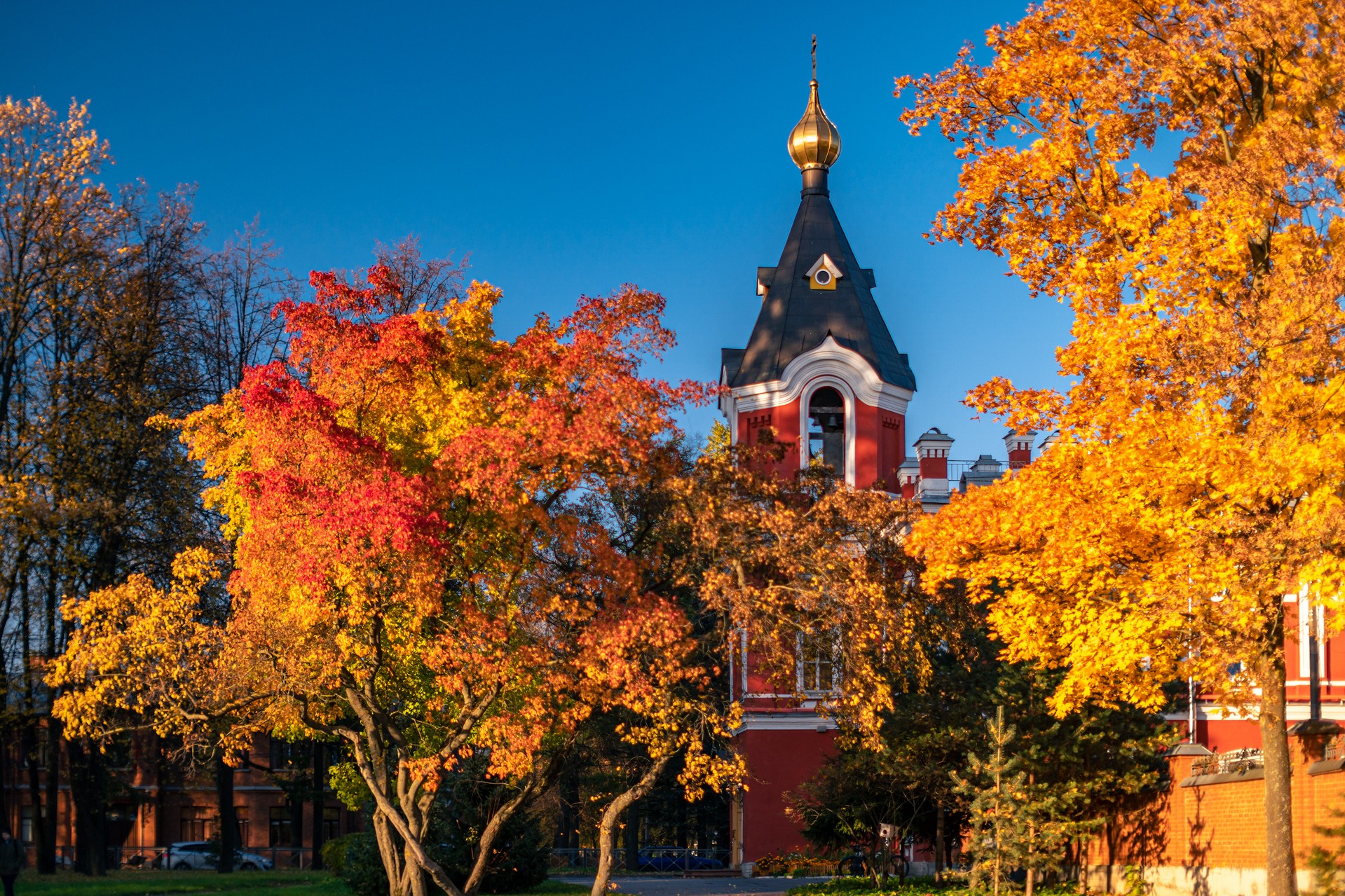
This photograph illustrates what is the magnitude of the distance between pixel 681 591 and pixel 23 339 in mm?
16575

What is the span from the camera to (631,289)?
16.3 meters

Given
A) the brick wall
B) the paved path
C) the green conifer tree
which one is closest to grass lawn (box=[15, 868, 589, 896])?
the paved path

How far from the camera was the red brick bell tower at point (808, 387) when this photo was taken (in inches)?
1230

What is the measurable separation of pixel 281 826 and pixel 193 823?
3602mm

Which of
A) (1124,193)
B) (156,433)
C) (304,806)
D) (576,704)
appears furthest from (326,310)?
(304,806)

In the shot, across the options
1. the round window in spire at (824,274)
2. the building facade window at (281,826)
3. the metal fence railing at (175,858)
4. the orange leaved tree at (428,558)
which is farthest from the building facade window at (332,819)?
the orange leaved tree at (428,558)

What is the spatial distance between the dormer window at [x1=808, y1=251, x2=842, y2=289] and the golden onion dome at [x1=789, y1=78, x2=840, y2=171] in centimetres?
325

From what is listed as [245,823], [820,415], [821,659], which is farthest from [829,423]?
[245,823]

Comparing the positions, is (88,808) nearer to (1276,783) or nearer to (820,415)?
(820,415)

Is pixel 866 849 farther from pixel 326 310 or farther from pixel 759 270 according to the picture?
pixel 759 270

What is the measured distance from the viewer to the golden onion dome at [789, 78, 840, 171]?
117ft

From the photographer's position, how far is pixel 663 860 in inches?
1535

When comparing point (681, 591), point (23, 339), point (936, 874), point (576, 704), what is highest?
point (23, 339)

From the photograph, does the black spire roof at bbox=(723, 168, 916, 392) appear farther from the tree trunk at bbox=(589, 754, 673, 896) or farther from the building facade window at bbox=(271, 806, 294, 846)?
the building facade window at bbox=(271, 806, 294, 846)
